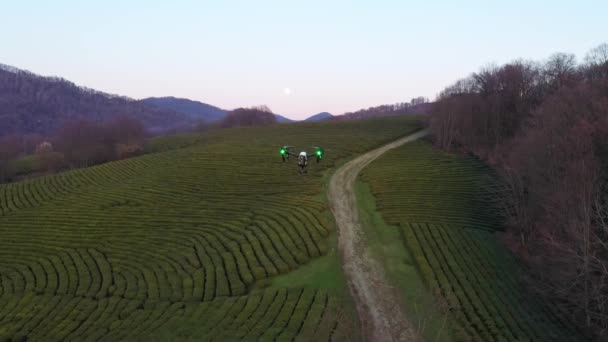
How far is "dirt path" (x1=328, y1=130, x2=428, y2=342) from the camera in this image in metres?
23.8

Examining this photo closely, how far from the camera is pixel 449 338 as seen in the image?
23094 millimetres

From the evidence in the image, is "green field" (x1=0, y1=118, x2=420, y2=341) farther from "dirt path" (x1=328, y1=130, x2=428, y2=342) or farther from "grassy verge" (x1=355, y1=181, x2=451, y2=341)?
"grassy verge" (x1=355, y1=181, x2=451, y2=341)

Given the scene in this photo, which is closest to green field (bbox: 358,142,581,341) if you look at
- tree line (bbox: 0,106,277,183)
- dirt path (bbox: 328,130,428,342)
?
dirt path (bbox: 328,130,428,342)

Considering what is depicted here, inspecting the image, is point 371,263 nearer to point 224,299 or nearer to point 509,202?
point 224,299

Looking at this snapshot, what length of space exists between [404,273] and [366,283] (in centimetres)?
364

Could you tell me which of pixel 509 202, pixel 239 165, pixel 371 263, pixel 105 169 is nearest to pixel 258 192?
pixel 239 165

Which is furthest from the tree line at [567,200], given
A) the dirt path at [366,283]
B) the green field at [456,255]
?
the dirt path at [366,283]

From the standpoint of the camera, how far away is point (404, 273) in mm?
30531

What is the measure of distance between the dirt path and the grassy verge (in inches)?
26.0

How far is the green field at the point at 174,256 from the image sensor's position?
967 inches

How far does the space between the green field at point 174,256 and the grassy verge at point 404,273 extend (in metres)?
4.21

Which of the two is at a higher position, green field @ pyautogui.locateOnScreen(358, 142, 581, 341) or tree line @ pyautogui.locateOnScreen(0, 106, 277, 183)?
tree line @ pyautogui.locateOnScreen(0, 106, 277, 183)

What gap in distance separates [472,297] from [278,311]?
46.0 feet

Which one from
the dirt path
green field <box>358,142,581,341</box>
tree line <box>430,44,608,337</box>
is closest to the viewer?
the dirt path
